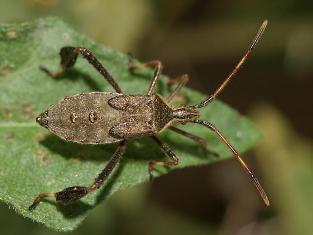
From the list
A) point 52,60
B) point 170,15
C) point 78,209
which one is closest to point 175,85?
point 52,60

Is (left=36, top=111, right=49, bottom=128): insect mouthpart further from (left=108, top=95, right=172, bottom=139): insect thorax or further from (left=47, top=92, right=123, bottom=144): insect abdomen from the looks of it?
(left=108, top=95, right=172, bottom=139): insect thorax

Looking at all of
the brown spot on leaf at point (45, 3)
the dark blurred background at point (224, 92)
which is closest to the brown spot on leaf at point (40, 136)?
the dark blurred background at point (224, 92)

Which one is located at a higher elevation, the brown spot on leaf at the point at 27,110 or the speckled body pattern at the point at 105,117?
the speckled body pattern at the point at 105,117

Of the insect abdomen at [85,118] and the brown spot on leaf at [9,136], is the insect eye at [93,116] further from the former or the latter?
the brown spot on leaf at [9,136]

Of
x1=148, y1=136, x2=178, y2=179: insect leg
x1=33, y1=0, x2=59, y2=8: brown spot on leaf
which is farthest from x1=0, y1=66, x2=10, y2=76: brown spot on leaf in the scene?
x1=33, y1=0, x2=59, y2=8: brown spot on leaf

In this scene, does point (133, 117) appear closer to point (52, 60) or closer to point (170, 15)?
point (52, 60)

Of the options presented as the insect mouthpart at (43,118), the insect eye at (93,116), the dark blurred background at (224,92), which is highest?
the insect eye at (93,116)

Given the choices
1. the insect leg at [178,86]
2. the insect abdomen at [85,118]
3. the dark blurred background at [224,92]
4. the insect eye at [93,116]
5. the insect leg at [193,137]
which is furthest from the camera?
the dark blurred background at [224,92]
